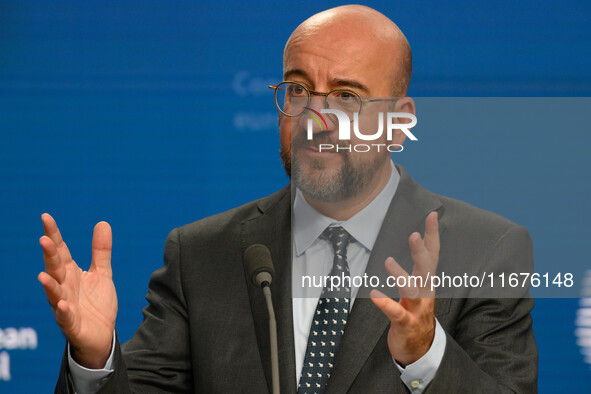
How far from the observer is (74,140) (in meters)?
2.71

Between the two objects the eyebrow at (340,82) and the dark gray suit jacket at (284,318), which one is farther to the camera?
the eyebrow at (340,82)

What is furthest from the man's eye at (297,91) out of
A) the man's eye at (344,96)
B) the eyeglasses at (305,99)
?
the man's eye at (344,96)

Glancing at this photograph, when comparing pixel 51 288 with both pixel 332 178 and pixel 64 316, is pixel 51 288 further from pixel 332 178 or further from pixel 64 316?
pixel 332 178

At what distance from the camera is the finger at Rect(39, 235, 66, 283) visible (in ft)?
4.33

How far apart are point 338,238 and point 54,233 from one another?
0.65 metres

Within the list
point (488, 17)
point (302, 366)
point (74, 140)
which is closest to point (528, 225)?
point (302, 366)

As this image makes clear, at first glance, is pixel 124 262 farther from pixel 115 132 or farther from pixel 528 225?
pixel 528 225

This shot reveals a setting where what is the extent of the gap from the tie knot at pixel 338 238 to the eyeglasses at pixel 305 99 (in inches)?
12.2

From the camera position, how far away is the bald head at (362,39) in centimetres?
166

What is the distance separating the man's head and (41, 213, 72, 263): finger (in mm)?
500

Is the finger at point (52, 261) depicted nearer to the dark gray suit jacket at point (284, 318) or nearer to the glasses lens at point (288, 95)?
the dark gray suit jacket at point (284, 318)

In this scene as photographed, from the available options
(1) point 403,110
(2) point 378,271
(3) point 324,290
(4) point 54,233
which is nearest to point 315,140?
(1) point 403,110

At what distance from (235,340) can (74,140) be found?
1.33 meters

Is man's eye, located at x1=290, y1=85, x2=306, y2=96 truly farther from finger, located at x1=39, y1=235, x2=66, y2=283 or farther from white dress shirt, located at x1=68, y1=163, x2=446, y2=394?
finger, located at x1=39, y1=235, x2=66, y2=283
